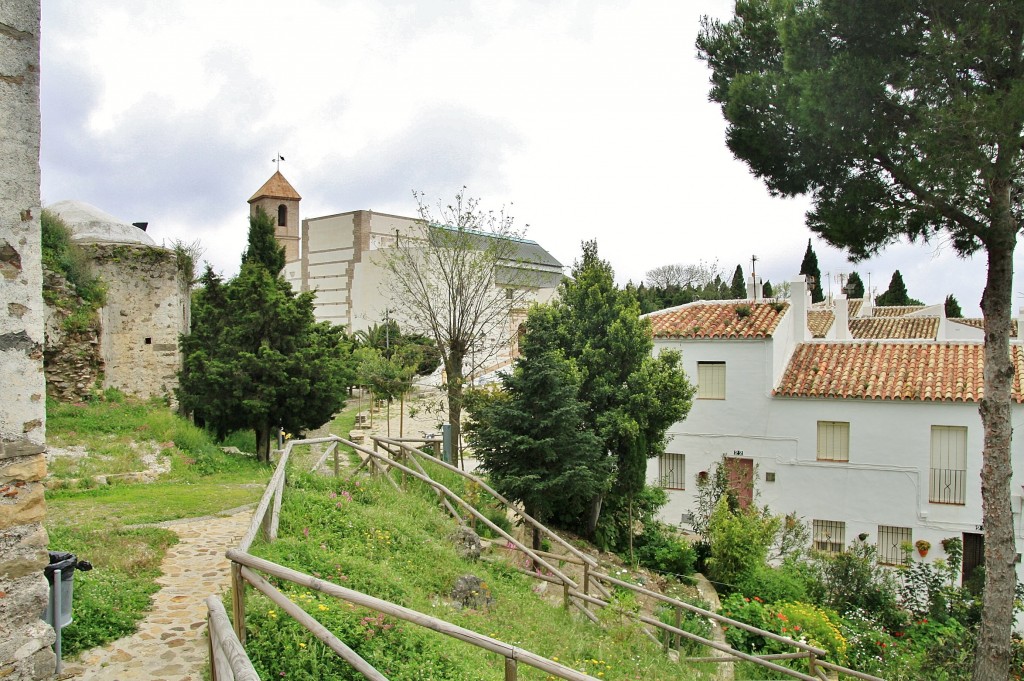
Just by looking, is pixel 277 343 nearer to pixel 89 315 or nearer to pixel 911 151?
pixel 89 315

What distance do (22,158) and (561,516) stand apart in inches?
466

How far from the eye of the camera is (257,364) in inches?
698

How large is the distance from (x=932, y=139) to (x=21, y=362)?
10568 millimetres

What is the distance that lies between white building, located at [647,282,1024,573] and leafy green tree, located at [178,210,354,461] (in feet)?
31.2

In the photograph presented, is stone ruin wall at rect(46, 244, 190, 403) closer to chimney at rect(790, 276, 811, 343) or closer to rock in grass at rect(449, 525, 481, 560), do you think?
rock in grass at rect(449, 525, 481, 560)

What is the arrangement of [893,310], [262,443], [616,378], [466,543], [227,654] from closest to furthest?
[227,654], [466,543], [616,378], [262,443], [893,310]

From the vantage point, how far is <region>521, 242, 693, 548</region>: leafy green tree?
45.6 feet

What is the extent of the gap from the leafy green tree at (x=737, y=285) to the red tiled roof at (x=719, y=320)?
93.4 feet

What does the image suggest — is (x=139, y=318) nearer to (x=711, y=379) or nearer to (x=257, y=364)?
(x=257, y=364)

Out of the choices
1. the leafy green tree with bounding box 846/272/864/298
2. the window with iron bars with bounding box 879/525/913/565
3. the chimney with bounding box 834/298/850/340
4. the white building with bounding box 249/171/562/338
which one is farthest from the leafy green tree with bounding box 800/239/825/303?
the window with iron bars with bounding box 879/525/913/565

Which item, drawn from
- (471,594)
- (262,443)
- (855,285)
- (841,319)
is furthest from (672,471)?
(855,285)

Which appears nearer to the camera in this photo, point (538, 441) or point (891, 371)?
point (538, 441)

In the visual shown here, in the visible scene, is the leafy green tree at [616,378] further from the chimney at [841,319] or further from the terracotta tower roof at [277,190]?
the terracotta tower roof at [277,190]

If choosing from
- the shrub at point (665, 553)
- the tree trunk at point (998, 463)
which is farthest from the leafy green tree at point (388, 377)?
the tree trunk at point (998, 463)
